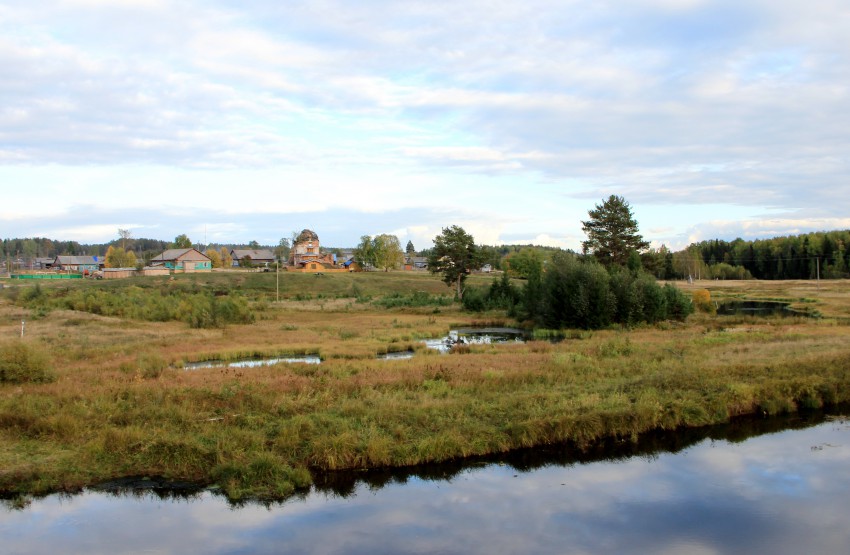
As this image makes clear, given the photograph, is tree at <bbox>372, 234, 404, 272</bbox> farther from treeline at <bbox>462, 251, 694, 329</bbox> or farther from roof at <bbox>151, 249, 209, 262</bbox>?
treeline at <bbox>462, 251, 694, 329</bbox>

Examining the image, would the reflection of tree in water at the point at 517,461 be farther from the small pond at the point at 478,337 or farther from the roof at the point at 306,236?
the roof at the point at 306,236

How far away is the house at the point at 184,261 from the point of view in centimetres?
11438

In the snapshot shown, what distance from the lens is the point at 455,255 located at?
246ft

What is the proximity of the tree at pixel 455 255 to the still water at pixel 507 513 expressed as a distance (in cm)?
5838

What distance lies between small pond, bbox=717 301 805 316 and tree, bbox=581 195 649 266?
10.9 m

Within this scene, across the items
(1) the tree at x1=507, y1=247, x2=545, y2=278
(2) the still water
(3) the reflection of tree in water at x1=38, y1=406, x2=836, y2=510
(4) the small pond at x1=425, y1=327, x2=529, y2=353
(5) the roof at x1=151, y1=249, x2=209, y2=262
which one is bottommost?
(2) the still water

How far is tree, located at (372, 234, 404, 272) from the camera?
126250 mm

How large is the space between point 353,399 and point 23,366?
12.7 m

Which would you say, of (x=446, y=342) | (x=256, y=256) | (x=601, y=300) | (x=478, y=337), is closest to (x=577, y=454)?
(x=446, y=342)

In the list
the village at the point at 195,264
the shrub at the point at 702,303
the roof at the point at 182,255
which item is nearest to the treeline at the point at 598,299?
the shrub at the point at 702,303

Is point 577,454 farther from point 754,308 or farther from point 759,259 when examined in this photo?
point 759,259

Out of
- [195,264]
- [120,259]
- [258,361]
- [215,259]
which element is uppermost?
[215,259]

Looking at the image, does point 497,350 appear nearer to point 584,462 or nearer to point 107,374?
point 584,462

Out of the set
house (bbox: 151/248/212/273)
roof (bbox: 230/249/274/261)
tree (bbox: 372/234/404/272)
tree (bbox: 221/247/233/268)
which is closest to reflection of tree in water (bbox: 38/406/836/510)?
house (bbox: 151/248/212/273)
